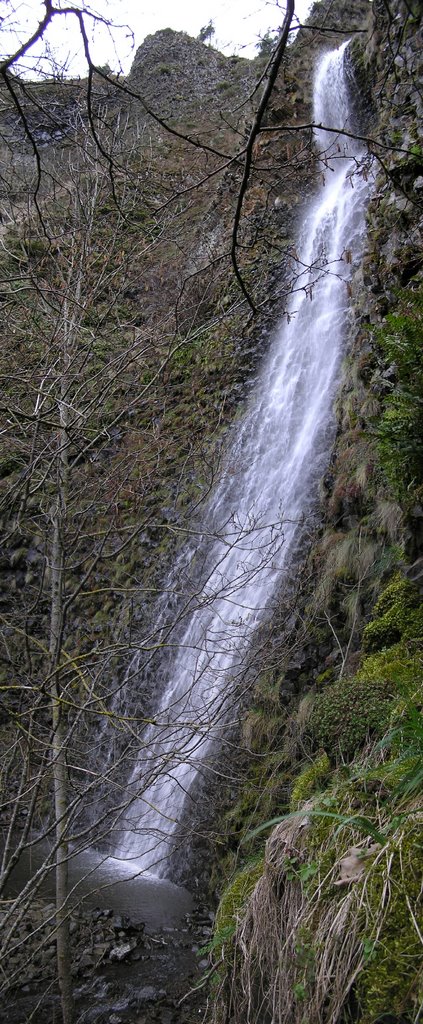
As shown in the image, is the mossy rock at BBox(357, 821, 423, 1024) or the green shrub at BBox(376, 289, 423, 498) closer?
the mossy rock at BBox(357, 821, 423, 1024)

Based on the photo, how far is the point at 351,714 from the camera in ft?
9.93

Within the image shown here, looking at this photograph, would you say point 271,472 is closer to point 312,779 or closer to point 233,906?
point 312,779

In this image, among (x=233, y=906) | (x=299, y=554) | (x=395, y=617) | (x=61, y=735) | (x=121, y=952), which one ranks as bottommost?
(x=121, y=952)

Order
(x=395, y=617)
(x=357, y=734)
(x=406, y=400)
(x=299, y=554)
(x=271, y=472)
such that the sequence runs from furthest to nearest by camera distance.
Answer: (x=271, y=472), (x=299, y=554), (x=395, y=617), (x=406, y=400), (x=357, y=734)

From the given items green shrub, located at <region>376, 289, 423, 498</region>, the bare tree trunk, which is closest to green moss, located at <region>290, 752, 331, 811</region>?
the bare tree trunk

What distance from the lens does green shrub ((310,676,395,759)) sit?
9.61 feet

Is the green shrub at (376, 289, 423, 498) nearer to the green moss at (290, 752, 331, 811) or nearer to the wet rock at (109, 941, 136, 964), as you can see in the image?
the green moss at (290, 752, 331, 811)

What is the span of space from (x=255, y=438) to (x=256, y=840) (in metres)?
5.62

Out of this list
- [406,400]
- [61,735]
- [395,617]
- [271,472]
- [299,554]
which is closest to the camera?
[406,400]

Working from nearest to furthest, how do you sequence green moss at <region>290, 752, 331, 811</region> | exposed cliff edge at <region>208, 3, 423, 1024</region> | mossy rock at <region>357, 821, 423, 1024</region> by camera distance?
mossy rock at <region>357, 821, 423, 1024</region> < exposed cliff edge at <region>208, 3, 423, 1024</region> < green moss at <region>290, 752, 331, 811</region>

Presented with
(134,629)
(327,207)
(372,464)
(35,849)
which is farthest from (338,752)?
(327,207)

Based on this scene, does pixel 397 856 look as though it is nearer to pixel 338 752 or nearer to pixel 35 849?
pixel 338 752

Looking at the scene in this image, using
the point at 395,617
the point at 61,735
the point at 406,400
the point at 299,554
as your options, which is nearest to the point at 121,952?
the point at 61,735

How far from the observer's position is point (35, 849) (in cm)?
670
